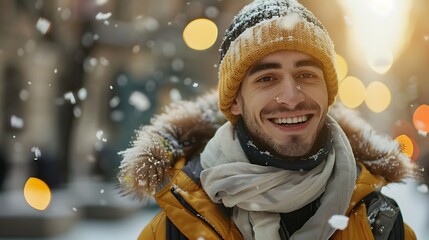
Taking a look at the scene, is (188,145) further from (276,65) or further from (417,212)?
(417,212)

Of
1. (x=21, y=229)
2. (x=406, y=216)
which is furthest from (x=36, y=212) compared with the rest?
(x=406, y=216)

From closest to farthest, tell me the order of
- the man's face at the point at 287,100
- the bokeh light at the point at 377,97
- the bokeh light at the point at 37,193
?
the man's face at the point at 287,100 → the bokeh light at the point at 37,193 → the bokeh light at the point at 377,97

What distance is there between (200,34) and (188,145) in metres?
13.3

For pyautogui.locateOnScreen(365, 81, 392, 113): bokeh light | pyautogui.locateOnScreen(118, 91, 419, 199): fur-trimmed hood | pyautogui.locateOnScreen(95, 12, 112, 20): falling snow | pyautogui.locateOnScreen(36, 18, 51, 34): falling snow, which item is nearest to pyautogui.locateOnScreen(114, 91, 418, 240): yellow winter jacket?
pyautogui.locateOnScreen(118, 91, 419, 199): fur-trimmed hood

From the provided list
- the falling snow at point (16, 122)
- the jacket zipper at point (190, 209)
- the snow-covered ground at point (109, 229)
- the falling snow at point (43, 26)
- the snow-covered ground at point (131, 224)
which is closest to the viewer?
the jacket zipper at point (190, 209)

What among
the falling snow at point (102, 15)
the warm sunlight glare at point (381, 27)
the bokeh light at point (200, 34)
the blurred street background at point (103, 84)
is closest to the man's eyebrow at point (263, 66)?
the blurred street background at point (103, 84)

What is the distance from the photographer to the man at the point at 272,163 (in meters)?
Result: 2.61

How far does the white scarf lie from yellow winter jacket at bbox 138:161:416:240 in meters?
0.06

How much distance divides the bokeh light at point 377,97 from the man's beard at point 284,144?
13940 millimetres

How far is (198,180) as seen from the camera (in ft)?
9.25

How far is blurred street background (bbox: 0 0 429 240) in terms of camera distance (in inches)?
414

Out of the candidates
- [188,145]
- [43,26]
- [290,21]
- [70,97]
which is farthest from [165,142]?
[43,26]

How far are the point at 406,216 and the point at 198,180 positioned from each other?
776 cm

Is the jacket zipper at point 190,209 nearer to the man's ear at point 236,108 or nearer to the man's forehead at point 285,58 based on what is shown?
the man's ear at point 236,108
